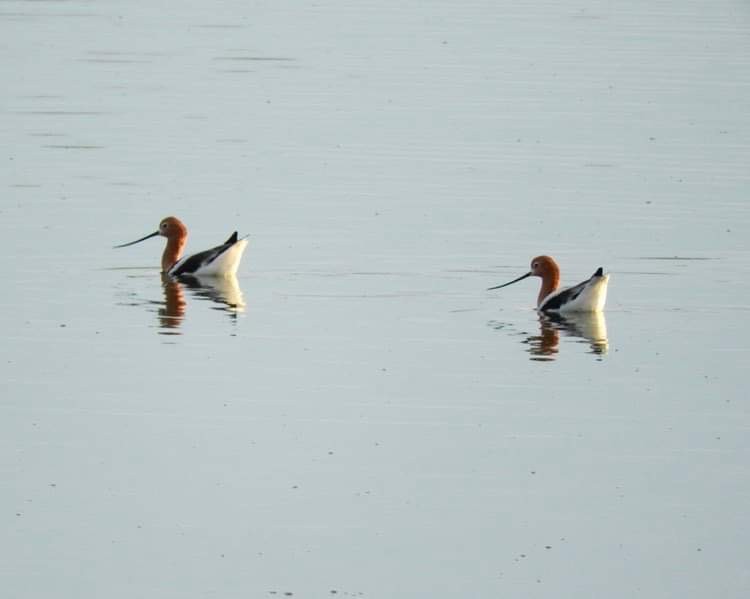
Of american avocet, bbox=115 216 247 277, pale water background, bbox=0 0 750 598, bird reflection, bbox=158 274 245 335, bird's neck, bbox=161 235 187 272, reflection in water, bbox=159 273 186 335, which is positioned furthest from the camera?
bird's neck, bbox=161 235 187 272

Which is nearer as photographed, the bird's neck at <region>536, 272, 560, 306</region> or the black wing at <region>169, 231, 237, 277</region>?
the bird's neck at <region>536, 272, 560, 306</region>

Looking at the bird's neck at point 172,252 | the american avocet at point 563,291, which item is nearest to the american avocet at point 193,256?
the bird's neck at point 172,252

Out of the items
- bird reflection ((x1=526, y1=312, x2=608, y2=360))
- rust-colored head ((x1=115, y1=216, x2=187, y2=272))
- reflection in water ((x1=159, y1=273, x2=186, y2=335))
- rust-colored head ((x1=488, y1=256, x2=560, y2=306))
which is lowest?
bird reflection ((x1=526, y1=312, x2=608, y2=360))

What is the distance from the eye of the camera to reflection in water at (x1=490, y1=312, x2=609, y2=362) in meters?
14.5

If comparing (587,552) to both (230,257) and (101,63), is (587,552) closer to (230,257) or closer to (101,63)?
(230,257)

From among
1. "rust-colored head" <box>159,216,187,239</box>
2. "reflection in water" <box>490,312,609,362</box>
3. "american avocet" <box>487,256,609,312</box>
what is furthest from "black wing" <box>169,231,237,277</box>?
"reflection in water" <box>490,312,609,362</box>

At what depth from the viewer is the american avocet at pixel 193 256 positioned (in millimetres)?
16922

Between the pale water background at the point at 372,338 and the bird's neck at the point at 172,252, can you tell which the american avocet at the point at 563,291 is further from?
the bird's neck at the point at 172,252

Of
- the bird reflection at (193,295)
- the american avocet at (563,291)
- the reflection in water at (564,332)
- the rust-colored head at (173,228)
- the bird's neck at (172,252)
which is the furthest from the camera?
the rust-colored head at (173,228)

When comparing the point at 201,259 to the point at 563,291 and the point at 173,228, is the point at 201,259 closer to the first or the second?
the point at 173,228

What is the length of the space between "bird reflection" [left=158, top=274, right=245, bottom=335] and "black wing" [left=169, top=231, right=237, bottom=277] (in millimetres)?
61

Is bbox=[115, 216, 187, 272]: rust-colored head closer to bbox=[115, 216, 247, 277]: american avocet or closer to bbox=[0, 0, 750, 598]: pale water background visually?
bbox=[115, 216, 247, 277]: american avocet

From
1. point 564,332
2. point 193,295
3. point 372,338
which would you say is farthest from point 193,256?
point 564,332

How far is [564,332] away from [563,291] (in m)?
0.66
